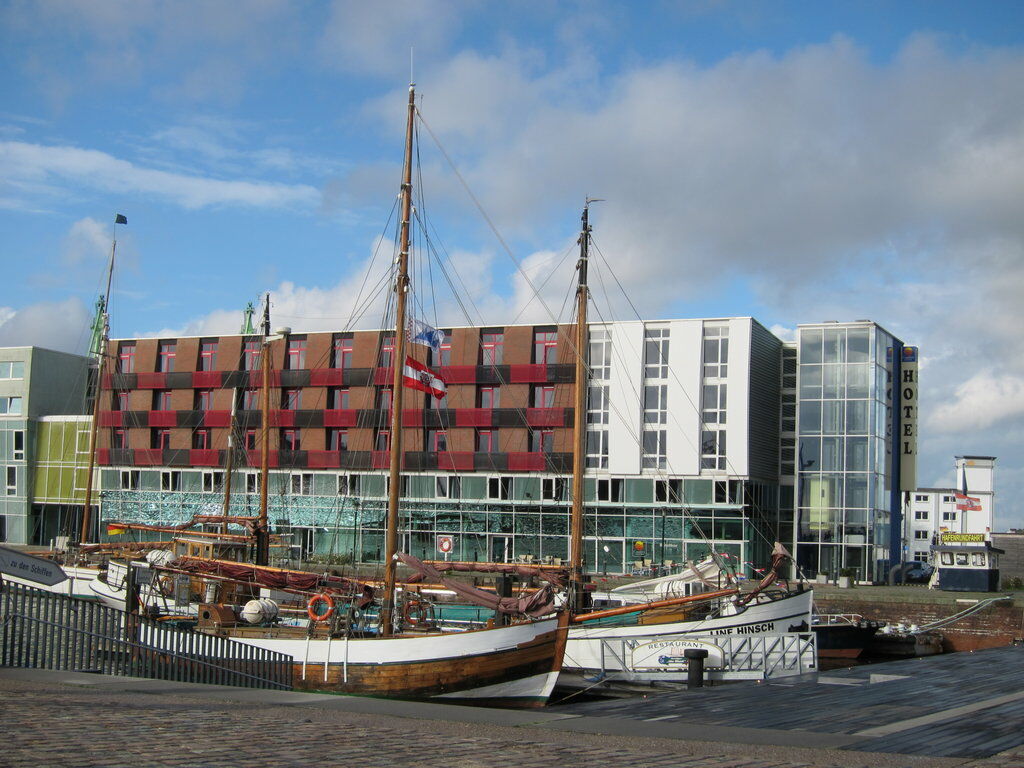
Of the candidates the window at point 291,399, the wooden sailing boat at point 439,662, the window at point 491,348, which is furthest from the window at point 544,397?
the wooden sailing boat at point 439,662

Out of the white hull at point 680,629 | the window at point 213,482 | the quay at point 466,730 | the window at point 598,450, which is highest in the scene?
the window at point 598,450

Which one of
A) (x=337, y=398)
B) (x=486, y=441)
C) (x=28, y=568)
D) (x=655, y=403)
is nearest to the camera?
(x=28, y=568)

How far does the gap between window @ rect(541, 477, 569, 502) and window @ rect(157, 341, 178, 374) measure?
27712 millimetres

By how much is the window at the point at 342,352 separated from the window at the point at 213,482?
10.5m

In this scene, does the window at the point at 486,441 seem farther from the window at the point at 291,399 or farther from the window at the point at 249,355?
the window at the point at 249,355

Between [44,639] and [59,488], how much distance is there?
6046 cm

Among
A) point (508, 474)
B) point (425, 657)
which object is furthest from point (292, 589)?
point (508, 474)

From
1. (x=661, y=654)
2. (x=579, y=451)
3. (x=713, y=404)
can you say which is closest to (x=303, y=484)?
(x=713, y=404)

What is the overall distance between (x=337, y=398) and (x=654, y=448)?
20605mm

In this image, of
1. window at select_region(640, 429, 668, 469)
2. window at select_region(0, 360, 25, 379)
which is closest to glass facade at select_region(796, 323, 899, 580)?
window at select_region(640, 429, 668, 469)

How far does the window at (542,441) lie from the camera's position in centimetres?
6262

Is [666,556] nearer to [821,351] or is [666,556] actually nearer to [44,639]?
[821,351]

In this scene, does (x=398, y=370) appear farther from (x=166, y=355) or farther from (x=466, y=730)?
(x=166, y=355)

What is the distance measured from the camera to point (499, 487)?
63.6 meters
